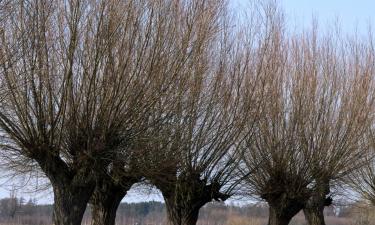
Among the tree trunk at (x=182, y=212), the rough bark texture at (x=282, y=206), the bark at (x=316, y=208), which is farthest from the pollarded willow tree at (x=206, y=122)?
the bark at (x=316, y=208)

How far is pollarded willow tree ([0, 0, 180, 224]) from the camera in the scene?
1123 centimetres

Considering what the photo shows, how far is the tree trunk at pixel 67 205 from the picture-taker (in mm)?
12078

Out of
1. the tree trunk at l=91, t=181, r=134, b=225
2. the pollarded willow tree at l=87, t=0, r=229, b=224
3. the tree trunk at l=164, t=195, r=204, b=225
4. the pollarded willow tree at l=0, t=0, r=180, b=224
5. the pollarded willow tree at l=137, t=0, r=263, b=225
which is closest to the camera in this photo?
the pollarded willow tree at l=0, t=0, r=180, b=224

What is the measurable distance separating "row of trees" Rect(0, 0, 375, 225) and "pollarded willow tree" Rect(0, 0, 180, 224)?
2 cm

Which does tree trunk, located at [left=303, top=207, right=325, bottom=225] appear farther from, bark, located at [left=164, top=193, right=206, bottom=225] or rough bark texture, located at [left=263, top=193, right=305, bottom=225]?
bark, located at [left=164, top=193, right=206, bottom=225]

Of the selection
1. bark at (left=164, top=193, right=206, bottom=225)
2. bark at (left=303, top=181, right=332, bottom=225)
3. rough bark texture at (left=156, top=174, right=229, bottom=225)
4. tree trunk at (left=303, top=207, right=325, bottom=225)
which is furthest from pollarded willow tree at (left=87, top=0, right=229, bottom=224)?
tree trunk at (left=303, top=207, right=325, bottom=225)

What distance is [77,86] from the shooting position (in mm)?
11891

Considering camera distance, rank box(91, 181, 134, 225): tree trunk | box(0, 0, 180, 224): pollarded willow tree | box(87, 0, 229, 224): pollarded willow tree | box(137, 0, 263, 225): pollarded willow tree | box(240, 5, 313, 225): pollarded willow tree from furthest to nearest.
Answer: box(240, 5, 313, 225): pollarded willow tree, box(91, 181, 134, 225): tree trunk, box(137, 0, 263, 225): pollarded willow tree, box(87, 0, 229, 224): pollarded willow tree, box(0, 0, 180, 224): pollarded willow tree

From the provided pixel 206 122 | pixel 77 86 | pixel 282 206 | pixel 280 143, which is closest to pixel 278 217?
pixel 282 206

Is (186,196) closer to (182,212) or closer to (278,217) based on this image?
(182,212)

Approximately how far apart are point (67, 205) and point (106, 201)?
428 centimetres

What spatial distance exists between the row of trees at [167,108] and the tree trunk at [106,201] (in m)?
0.03

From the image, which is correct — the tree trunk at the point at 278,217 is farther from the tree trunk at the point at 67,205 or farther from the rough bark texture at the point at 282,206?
the tree trunk at the point at 67,205

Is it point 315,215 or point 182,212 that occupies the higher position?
point 315,215
